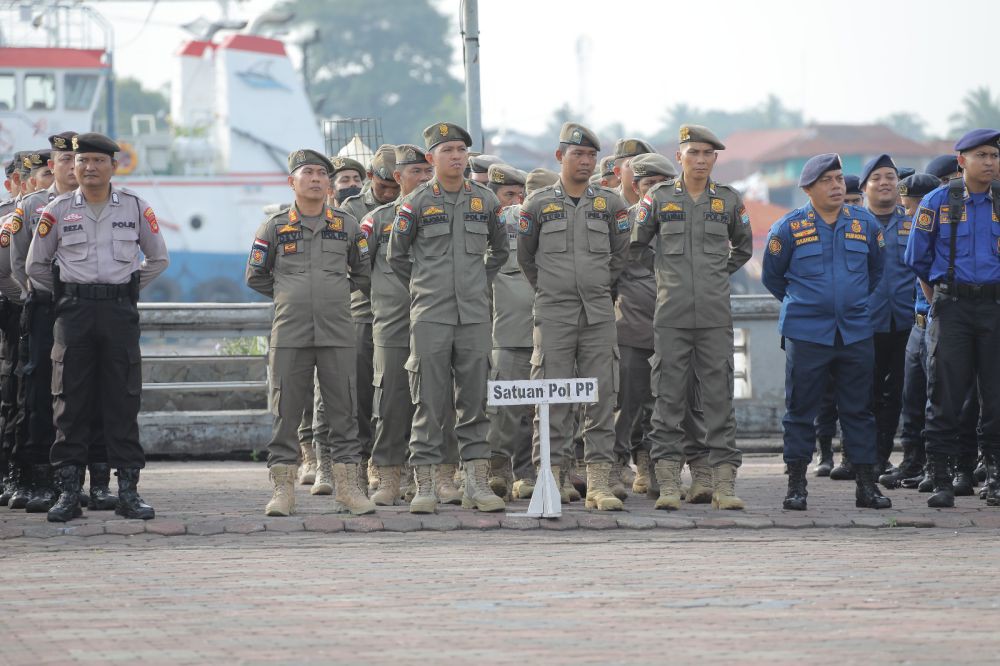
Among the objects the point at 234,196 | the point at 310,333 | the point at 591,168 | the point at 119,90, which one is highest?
the point at 119,90

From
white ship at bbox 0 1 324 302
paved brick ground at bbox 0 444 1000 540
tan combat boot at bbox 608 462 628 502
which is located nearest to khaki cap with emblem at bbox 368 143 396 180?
paved brick ground at bbox 0 444 1000 540

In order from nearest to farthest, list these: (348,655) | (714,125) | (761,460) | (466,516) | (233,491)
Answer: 1. (348,655)
2. (466,516)
3. (233,491)
4. (761,460)
5. (714,125)

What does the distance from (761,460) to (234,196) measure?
38.0 metres

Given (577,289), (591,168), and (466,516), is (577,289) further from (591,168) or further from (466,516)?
(466,516)

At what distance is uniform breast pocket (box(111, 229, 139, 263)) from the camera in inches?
390

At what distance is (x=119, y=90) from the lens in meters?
102

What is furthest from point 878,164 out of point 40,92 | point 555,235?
point 40,92

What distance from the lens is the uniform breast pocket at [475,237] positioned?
10164 millimetres

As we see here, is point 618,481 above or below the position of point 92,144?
below

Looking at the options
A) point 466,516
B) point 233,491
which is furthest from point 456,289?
point 233,491

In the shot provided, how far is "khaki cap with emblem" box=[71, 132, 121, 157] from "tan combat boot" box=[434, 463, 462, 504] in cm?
289

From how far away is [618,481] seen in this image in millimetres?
11125

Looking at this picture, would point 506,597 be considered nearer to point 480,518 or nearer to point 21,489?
Answer: point 480,518

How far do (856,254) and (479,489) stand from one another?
2.81m
